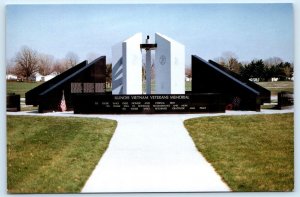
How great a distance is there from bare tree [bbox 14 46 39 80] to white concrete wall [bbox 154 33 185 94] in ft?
7.36

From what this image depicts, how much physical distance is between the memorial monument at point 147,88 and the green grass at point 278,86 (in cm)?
14

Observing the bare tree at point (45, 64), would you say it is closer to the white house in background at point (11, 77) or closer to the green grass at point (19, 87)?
the green grass at point (19, 87)

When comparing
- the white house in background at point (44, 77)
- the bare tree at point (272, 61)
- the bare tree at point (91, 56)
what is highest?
the bare tree at point (91, 56)

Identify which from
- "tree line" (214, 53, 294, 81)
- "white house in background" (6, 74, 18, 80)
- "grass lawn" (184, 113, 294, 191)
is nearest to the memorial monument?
"tree line" (214, 53, 294, 81)

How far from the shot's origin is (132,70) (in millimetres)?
10430

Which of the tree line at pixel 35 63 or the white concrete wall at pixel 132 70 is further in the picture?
the white concrete wall at pixel 132 70

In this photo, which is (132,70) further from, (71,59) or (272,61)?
(272,61)

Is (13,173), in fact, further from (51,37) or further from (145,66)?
(145,66)

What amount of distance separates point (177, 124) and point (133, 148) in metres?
1.09

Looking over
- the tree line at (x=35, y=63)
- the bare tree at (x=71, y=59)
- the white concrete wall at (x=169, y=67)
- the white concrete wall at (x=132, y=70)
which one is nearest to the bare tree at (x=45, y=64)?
the tree line at (x=35, y=63)

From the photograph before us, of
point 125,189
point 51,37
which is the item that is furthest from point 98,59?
point 125,189

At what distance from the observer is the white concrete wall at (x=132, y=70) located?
9.90 m

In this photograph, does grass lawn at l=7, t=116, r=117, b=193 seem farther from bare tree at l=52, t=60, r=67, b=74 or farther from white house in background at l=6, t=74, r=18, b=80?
bare tree at l=52, t=60, r=67, b=74

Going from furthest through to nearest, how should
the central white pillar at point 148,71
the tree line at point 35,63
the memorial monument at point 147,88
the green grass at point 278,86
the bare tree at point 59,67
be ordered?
the central white pillar at point 148,71 < the memorial monument at point 147,88 < the bare tree at point 59,67 < the green grass at point 278,86 < the tree line at point 35,63
